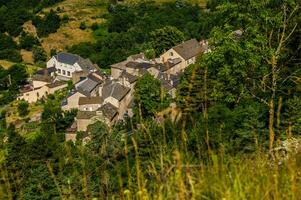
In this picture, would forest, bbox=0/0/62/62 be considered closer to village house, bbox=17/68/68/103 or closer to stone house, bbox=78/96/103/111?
village house, bbox=17/68/68/103

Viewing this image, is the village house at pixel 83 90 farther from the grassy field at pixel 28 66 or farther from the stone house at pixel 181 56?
A: the grassy field at pixel 28 66

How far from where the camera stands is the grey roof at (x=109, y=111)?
4296 cm

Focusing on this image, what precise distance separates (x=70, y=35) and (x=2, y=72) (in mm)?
18862

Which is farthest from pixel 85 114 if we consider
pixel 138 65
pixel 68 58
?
pixel 68 58

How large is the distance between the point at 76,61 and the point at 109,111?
17100mm

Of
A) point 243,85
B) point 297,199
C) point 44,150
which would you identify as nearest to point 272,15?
point 243,85

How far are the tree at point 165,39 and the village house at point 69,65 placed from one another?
7.29m

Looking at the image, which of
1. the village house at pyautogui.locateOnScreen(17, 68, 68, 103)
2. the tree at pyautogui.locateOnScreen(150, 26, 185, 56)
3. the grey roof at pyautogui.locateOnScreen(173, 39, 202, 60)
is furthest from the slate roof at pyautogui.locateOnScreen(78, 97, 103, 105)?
the tree at pyautogui.locateOnScreen(150, 26, 185, 56)

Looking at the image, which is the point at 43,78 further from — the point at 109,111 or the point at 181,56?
the point at 109,111

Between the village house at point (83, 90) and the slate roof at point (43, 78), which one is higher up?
the slate roof at point (43, 78)

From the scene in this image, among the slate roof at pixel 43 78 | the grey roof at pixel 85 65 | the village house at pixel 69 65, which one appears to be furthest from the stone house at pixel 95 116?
the grey roof at pixel 85 65

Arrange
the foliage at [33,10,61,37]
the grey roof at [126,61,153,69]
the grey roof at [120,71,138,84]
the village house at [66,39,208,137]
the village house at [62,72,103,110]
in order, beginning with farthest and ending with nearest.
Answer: the foliage at [33,10,61,37]
the grey roof at [126,61,153,69]
the grey roof at [120,71,138,84]
the village house at [62,72,103,110]
the village house at [66,39,208,137]

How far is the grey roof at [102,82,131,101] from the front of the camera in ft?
149

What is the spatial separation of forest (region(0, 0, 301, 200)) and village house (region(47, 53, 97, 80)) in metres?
13.5
